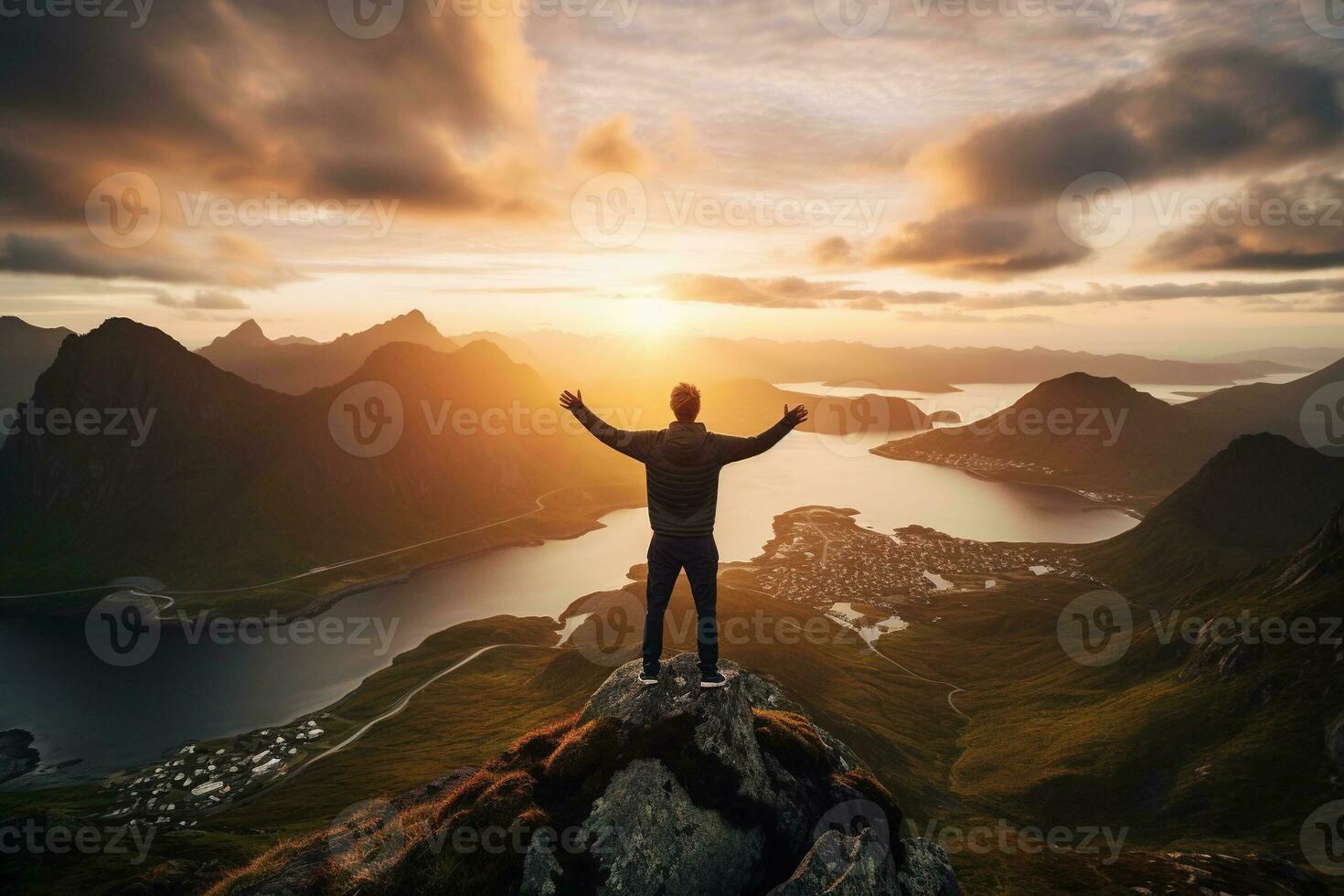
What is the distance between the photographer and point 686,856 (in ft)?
45.1

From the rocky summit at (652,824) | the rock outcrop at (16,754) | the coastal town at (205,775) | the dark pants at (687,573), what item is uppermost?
the dark pants at (687,573)

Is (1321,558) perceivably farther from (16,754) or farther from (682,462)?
(16,754)

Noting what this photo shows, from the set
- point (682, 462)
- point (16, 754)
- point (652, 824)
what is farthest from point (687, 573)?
point (16, 754)

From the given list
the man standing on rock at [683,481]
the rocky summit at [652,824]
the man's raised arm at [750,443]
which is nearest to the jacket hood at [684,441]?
the man standing on rock at [683,481]

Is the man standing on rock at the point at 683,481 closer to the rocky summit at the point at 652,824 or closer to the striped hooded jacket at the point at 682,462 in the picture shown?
the striped hooded jacket at the point at 682,462

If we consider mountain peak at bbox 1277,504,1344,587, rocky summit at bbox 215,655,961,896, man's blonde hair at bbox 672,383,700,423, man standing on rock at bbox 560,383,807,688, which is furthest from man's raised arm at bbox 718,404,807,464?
mountain peak at bbox 1277,504,1344,587

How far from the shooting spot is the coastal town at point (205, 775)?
3354 inches

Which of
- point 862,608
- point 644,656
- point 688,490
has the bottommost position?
point 862,608

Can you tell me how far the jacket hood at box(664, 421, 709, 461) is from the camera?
44.5 feet

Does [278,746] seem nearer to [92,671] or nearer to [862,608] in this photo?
[92,671]

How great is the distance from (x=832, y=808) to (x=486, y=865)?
8.83m

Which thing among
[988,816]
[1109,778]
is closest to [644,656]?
[988,816]

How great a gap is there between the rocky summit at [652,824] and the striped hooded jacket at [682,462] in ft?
18.6

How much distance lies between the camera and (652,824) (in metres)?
14.0
